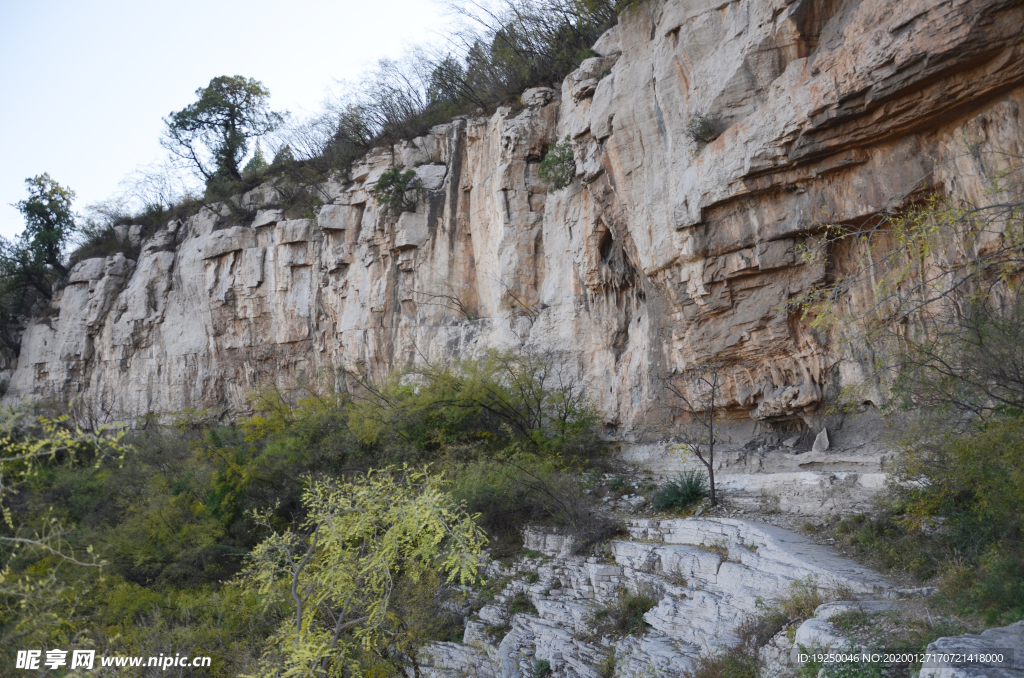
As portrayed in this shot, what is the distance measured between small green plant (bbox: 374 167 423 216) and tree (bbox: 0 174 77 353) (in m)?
19.9

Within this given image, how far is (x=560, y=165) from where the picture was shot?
16.6 m

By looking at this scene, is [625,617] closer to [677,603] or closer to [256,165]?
[677,603]

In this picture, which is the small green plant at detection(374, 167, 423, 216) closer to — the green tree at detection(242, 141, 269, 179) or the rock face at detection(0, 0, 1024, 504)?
the rock face at detection(0, 0, 1024, 504)

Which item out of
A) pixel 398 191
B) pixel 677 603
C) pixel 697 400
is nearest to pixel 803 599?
pixel 677 603

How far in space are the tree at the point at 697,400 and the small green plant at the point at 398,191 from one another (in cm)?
1166

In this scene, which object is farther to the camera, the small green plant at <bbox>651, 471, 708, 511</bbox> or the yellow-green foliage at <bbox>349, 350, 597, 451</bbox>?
the yellow-green foliage at <bbox>349, 350, 597, 451</bbox>

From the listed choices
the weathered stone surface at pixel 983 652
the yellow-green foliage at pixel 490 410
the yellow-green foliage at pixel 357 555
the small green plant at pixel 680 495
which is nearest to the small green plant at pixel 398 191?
the yellow-green foliage at pixel 490 410

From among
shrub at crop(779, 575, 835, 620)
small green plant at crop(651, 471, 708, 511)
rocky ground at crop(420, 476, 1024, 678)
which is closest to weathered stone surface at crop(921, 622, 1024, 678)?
rocky ground at crop(420, 476, 1024, 678)

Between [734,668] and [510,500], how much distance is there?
6028mm

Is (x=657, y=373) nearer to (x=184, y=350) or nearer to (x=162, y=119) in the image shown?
(x=184, y=350)

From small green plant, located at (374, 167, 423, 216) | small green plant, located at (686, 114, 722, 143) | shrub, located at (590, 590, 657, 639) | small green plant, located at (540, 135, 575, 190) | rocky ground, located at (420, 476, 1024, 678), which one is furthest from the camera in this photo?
small green plant, located at (374, 167, 423, 216)

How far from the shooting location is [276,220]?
2584 cm

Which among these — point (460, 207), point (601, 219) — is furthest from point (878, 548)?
point (460, 207)

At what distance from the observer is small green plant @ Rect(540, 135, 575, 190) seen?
1648cm
